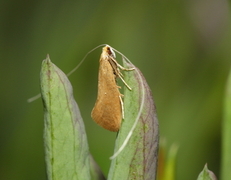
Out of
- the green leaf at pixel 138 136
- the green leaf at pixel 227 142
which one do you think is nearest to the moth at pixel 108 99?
the green leaf at pixel 138 136

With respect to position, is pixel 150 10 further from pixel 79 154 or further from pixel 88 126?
pixel 79 154

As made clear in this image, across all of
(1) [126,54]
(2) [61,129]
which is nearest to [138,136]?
(2) [61,129]

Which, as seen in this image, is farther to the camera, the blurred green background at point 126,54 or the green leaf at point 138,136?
the blurred green background at point 126,54

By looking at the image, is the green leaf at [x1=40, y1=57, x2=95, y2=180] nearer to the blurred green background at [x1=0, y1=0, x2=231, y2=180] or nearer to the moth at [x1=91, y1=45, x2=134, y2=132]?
the moth at [x1=91, y1=45, x2=134, y2=132]

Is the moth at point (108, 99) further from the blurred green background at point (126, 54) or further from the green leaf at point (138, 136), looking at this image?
the blurred green background at point (126, 54)

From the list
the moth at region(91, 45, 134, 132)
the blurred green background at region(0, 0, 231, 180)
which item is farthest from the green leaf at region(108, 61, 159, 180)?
the blurred green background at region(0, 0, 231, 180)

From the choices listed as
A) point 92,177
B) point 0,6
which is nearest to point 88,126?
point 0,6
